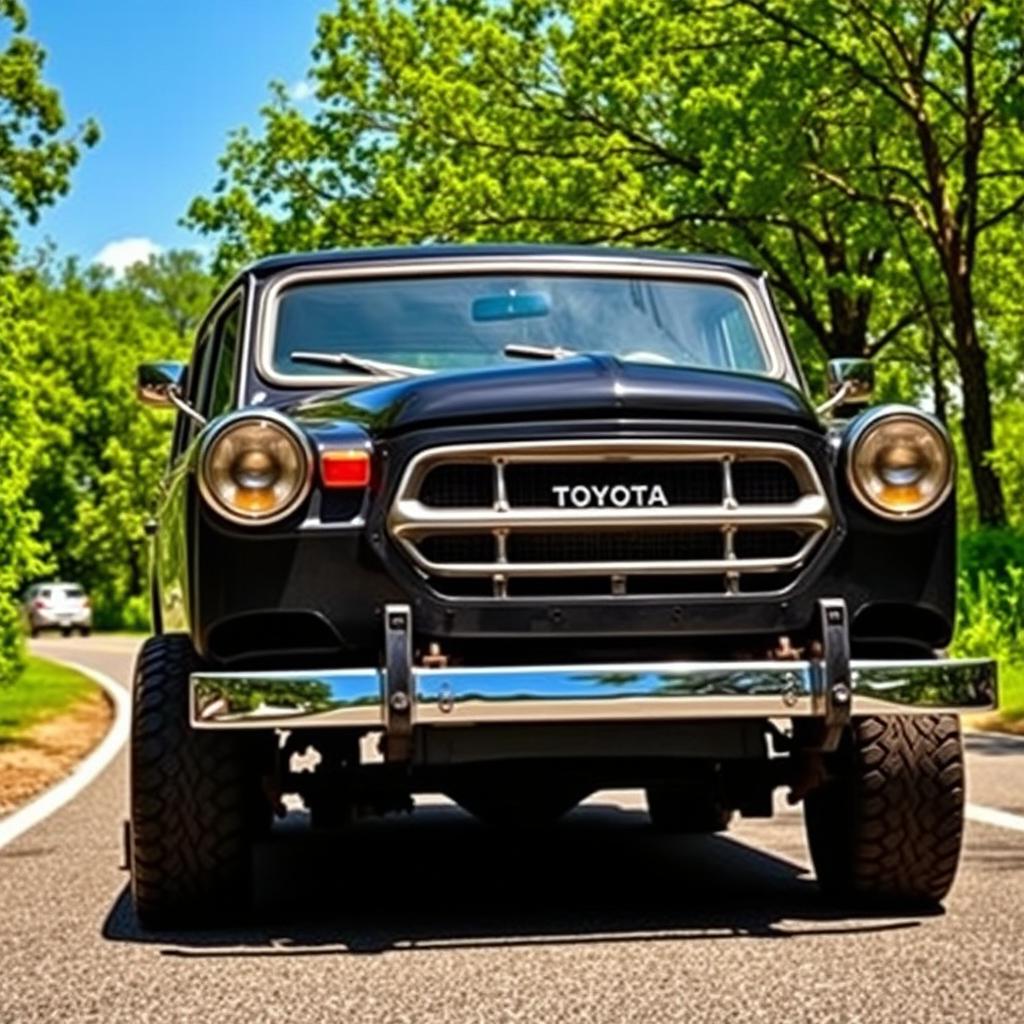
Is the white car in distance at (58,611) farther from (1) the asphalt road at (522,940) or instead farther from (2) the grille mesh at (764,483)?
(2) the grille mesh at (764,483)

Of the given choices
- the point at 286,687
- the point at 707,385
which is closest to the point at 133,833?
the point at 286,687

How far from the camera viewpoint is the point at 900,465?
6211 millimetres

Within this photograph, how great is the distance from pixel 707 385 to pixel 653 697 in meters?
0.94

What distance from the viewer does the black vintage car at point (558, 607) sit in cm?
587

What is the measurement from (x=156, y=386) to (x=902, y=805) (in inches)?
111

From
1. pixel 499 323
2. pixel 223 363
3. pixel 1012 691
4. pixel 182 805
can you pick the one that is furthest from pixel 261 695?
pixel 1012 691

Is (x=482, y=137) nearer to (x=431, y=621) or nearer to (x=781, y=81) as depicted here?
(x=781, y=81)

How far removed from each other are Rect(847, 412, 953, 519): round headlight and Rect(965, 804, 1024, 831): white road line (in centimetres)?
308

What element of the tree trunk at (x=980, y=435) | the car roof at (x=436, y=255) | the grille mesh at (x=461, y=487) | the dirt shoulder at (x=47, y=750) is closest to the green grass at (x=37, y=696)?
the dirt shoulder at (x=47, y=750)

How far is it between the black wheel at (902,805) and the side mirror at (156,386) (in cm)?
251

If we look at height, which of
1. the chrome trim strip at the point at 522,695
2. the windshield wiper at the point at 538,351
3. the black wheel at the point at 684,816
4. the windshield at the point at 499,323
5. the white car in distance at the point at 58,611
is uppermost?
the windshield at the point at 499,323

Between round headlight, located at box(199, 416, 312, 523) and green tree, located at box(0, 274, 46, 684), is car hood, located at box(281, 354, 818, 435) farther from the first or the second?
green tree, located at box(0, 274, 46, 684)

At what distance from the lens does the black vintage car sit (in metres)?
5.87

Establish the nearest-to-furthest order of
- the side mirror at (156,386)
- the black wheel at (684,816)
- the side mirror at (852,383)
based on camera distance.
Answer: the side mirror at (156,386), the side mirror at (852,383), the black wheel at (684,816)
